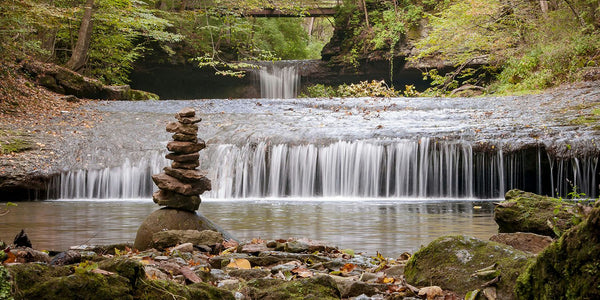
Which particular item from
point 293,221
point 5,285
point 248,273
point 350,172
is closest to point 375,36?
point 350,172

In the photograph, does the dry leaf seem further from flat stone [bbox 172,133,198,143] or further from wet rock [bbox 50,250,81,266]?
flat stone [bbox 172,133,198,143]

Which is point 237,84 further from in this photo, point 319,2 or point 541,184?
point 541,184

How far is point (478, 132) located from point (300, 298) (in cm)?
1147

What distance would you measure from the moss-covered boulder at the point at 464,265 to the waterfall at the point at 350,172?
9.46 meters

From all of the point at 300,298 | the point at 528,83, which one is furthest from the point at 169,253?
the point at 528,83

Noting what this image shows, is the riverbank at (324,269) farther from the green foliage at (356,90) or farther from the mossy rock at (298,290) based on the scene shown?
the green foliage at (356,90)

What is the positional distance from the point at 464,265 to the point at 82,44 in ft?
73.4

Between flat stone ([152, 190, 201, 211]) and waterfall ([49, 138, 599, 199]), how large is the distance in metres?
7.51

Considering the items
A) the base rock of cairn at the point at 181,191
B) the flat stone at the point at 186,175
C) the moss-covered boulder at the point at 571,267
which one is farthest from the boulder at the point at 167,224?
the moss-covered boulder at the point at 571,267

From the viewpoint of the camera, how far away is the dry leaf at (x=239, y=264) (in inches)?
151

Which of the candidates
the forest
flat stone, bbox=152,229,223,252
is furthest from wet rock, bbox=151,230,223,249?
the forest

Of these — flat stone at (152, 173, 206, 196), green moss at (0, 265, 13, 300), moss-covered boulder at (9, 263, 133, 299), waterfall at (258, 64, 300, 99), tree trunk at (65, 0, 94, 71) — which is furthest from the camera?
waterfall at (258, 64, 300, 99)

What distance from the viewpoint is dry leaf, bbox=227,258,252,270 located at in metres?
3.83

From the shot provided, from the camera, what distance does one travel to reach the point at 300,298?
2.75 meters
